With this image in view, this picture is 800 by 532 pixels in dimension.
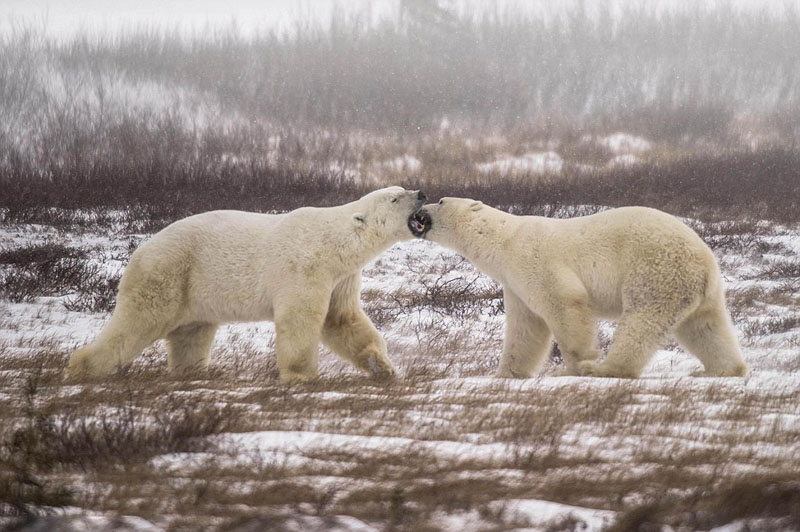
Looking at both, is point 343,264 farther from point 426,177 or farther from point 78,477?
point 426,177

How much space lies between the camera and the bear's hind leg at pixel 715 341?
5.43 m

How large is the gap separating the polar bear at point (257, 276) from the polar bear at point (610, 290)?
1.97 feet

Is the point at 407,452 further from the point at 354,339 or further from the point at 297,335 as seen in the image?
the point at 354,339

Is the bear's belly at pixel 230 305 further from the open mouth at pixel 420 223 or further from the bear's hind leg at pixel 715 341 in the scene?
the bear's hind leg at pixel 715 341

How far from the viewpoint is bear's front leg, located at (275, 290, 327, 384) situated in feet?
16.8

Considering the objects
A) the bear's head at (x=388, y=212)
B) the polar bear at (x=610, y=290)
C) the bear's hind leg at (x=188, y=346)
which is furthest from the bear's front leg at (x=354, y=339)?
the bear's hind leg at (x=188, y=346)

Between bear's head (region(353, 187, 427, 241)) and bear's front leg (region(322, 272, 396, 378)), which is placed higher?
bear's head (region(353, 187, 427, 241))

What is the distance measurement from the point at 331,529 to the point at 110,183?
1910cm

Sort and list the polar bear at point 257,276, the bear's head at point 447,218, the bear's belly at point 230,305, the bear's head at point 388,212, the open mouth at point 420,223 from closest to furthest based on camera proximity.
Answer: the polar bear at point 257,276, the bear's belly at point 230,305, the bear's head at point 388,212, the open mouth at point 420,223, the bear's head at point 447,218

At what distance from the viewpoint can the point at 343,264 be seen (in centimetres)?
543

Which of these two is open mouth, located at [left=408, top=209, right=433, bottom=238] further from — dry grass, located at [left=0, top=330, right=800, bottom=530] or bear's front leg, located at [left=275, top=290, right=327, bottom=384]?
dry grass, located at [left=0, top=330, right=800, bottom=530]

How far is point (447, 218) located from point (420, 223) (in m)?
0.26

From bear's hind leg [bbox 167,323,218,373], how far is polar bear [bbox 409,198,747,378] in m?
1.75


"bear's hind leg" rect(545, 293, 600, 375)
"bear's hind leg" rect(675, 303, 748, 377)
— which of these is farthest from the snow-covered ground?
"bear's hind leg" rect(545, 293, 600, 375)
